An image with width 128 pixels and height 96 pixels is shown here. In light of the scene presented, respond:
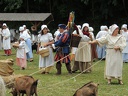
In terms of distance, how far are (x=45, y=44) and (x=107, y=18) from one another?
18.7 m

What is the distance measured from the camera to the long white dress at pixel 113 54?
1157 centimetres

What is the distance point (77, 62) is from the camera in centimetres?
1485

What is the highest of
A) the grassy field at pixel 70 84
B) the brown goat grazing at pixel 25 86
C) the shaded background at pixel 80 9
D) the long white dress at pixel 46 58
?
the shaded background at pixel 80 9

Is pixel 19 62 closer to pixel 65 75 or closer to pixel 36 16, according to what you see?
pixel 65 75

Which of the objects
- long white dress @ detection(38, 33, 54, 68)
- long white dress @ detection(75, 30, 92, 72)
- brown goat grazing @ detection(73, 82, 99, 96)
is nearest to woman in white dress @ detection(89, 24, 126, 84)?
long white dress @ detection(75, 30, 92, 72)

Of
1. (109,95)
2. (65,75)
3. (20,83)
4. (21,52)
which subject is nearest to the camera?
(20,83)

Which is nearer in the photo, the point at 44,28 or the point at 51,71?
the point at 44,28

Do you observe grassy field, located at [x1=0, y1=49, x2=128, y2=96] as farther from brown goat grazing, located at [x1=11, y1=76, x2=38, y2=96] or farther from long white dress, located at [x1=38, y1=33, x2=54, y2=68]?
brown goat grazing, located at [x1=11, y1=76, x2=38, y2=96]

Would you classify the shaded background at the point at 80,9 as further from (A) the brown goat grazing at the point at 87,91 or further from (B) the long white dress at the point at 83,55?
(A) the brown goat grazing at the point at 87,91

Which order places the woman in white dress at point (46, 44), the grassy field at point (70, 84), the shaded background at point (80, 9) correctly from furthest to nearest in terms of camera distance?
the shaded background at point (80, 9) → the woman in white dress at point (46, 44) → the grassy field at point (70, 84)

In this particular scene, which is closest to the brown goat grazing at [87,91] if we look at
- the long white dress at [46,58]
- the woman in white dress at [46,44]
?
the woman in white dress at [46,44]

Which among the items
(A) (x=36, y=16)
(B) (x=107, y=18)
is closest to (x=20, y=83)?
(A) (x=36, y=16)

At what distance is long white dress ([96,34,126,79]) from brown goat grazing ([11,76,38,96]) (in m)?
3.60

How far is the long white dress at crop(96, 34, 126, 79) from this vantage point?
38.0 feet
